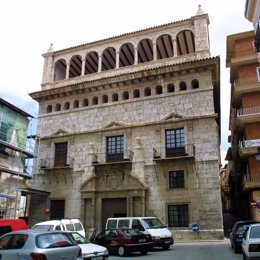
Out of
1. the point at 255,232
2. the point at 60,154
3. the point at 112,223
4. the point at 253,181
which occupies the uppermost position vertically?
the point at 60,154

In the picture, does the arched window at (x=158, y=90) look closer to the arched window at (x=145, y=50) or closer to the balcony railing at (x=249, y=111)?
the arched window at (x=145, y=50)

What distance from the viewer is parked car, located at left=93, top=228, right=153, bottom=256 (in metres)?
14.0

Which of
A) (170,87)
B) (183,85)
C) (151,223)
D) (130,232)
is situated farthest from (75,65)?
(130,232)

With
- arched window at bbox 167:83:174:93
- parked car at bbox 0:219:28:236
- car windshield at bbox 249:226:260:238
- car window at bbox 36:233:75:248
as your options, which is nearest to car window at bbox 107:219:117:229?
parked car at bbox 0:219:28:236

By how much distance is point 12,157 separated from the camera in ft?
75.5

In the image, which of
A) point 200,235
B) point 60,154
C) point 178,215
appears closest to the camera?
point 200,235

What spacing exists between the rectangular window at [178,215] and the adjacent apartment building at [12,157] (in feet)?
35.3

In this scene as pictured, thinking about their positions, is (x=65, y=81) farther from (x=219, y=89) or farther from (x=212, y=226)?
(x=212, y=226)

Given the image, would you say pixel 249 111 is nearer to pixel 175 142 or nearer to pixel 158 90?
pixel 175 142

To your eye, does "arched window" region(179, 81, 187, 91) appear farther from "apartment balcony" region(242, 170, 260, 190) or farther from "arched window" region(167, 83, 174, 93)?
"apartment balcony" region(242, 170, 260, 190)

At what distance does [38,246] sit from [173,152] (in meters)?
16.1

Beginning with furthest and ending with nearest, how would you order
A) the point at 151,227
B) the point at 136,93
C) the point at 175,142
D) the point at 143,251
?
the point at 136,93 < the point at 175,142 < the point at 151,227 < the point at 143,251

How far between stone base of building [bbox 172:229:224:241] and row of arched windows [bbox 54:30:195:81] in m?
14.3

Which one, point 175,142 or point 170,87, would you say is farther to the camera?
point 170,87
